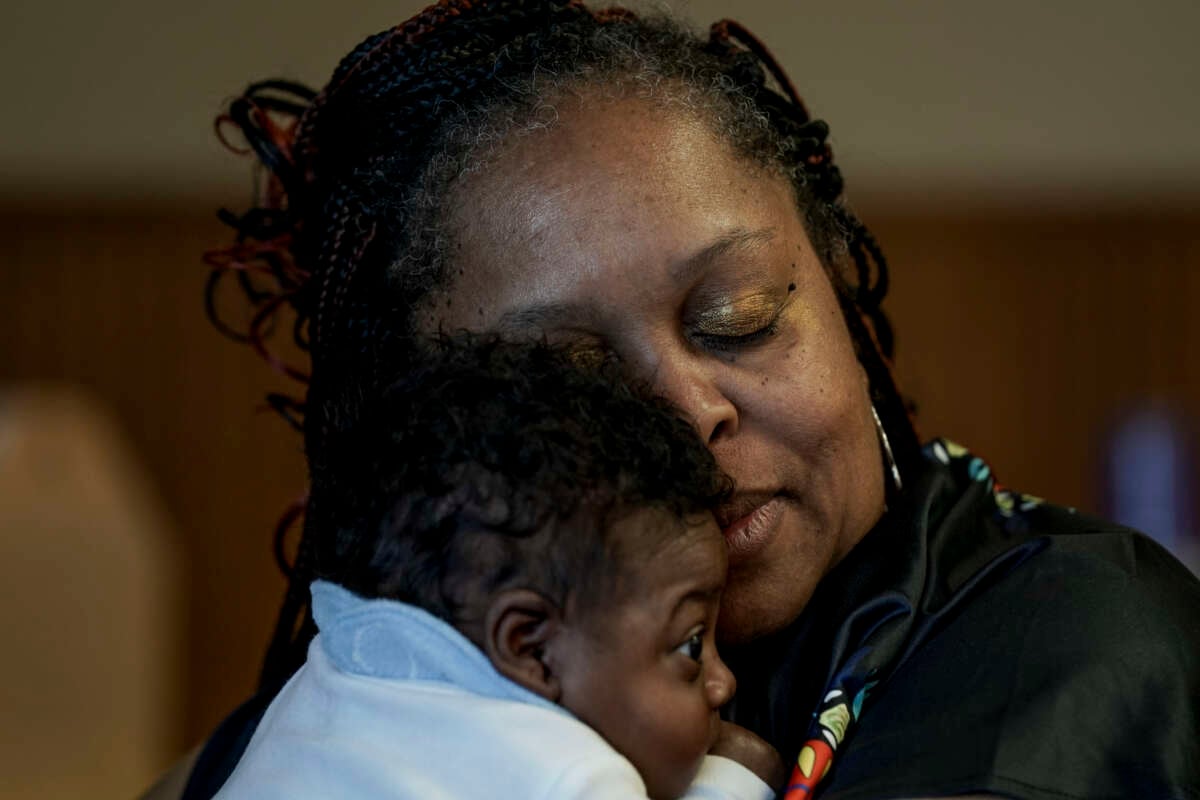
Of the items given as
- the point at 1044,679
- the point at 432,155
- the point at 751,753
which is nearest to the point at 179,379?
the point at 432,155

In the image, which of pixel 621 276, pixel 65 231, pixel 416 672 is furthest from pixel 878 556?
pixel 65 231

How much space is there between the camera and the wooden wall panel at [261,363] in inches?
231

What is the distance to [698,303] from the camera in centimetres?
172

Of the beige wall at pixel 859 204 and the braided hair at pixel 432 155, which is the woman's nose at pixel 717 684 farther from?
the beige wall at pixel 859 204

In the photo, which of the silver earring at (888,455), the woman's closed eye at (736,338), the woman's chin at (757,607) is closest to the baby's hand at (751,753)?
the woman's chin at (757,607)

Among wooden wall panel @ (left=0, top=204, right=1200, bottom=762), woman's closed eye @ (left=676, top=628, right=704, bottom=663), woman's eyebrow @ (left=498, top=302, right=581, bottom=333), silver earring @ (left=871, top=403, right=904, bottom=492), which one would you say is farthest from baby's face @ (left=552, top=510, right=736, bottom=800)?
wooden wall panel @ (left=0, top=204, right=1200, bottom=762)

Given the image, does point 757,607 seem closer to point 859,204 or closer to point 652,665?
point 652,665

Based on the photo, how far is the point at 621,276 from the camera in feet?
5.50

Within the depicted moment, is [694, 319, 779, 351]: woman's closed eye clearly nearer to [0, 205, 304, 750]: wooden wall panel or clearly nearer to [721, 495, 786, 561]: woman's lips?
[721, 495, 786, 561]: woman's lips

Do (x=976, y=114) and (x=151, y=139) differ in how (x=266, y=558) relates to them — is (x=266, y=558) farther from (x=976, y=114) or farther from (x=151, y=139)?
(x=976, y=114)

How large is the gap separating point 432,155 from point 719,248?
37 cm

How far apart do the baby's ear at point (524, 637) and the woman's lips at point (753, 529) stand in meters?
0.31

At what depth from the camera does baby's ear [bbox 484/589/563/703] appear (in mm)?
1396

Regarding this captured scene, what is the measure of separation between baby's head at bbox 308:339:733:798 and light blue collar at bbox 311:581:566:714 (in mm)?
15
